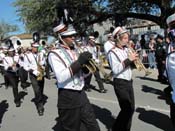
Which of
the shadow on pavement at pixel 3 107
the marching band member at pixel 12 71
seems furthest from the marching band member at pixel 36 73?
the shadow on pavement at pixel 3 107

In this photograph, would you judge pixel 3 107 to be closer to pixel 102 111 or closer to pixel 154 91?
pixel 102 111

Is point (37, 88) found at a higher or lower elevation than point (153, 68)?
higher

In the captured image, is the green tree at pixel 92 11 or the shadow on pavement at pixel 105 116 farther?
the green tree at pixel 92 11

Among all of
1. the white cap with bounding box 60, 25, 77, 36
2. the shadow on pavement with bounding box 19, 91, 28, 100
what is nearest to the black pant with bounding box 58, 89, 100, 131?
the white cap with bounding box 60, 25, 77, 36

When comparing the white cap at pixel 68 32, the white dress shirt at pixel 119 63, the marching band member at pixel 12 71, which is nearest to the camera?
the white cap at pixel 68 32

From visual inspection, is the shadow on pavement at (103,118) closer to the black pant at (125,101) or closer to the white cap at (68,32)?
the black pant at (125,101)

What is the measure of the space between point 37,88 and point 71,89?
15.7 feet

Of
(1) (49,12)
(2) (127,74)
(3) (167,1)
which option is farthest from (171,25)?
(1) (49,12)

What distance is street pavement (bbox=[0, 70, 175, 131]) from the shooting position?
8.05m

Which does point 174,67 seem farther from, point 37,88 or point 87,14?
point 87,14

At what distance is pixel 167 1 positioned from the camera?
25.6 m

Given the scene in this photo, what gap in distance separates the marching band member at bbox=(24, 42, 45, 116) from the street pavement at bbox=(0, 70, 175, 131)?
0.94ft

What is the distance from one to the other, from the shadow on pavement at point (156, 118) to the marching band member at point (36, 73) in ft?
7.63

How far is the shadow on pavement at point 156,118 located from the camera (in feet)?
24.8
